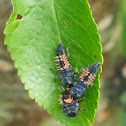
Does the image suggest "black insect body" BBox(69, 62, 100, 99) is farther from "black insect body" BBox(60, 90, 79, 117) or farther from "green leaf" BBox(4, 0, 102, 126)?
"green leaf" BBox(4, 0, 102, 126)

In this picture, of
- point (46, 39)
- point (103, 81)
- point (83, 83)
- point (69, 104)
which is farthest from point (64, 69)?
point (103, 81)

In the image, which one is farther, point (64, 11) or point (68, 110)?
point (68, 110)

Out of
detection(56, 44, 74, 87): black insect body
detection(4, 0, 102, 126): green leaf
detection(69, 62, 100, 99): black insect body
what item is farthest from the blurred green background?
detection(69, 62, 100, 99): black insect body

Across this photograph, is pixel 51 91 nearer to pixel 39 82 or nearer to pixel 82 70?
pixel 39 82

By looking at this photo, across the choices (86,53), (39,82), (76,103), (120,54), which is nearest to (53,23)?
(86,53)

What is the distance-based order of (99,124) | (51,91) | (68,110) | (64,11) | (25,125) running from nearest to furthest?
(64,11)
(51,91)
(68,110)
(25,125)
(99,124)

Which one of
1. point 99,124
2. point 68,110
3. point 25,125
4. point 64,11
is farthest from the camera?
point 99,124

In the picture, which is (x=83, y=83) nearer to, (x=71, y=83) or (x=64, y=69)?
(x=71, y=83)

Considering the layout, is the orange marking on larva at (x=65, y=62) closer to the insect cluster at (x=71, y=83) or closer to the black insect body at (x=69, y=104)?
the insect cluster at (x=71, y=83)
